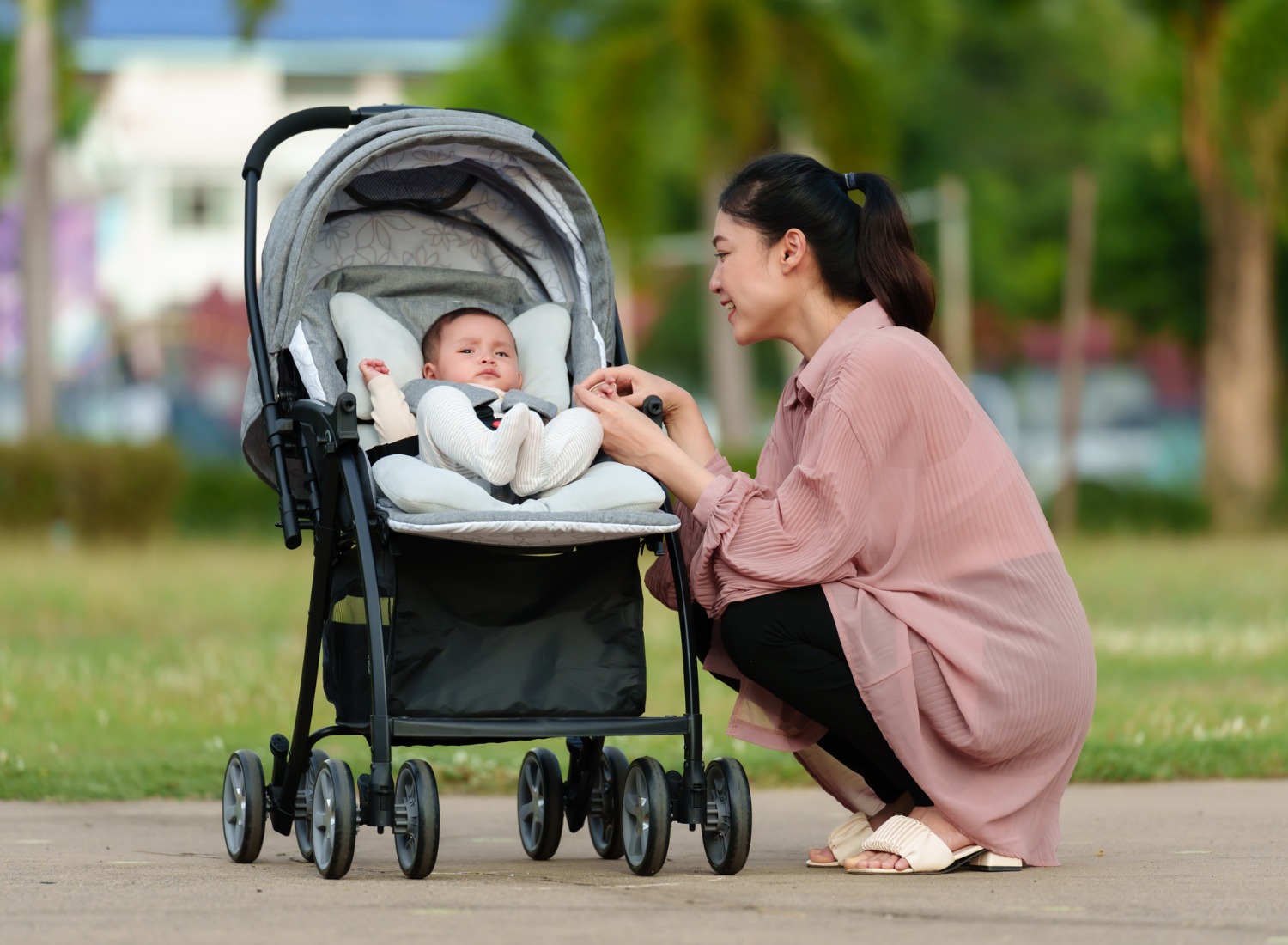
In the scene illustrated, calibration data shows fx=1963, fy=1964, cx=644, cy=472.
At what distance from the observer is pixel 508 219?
5.44 metres

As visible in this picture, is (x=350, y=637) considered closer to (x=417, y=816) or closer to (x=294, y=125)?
(x=417, y=816)

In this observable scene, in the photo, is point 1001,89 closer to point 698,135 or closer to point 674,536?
point 698,135

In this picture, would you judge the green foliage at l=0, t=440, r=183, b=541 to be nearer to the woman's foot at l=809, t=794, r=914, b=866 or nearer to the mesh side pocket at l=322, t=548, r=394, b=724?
the mesh side pocket at l=322, t=548, r=394, b=724

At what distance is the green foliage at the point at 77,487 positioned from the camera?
18.2 m

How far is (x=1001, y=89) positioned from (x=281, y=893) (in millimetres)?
37290

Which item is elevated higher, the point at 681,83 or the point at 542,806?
the point at 681,83

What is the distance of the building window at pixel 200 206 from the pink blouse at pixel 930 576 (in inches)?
2339

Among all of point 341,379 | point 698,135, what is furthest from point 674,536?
point 698,135

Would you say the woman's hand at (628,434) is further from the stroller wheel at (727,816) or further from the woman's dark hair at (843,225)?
the stroller wheel at (727,816)

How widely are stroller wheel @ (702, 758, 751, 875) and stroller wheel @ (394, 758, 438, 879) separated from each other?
1.92 feet

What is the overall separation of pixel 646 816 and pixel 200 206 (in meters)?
60.0

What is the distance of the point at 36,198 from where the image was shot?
20328 mm

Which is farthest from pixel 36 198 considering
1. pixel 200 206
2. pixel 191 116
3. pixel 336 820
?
pixel 200 206

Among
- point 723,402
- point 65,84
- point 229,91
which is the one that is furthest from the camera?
point 229,91
